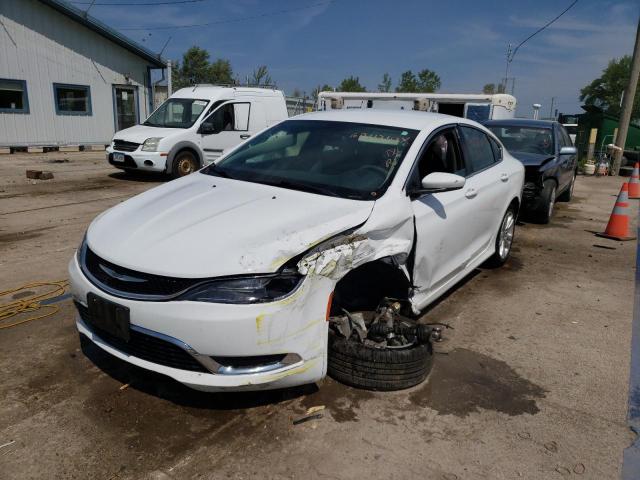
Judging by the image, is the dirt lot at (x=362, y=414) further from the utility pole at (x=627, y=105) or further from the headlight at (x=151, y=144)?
the utility pole at (x=627, y=105)

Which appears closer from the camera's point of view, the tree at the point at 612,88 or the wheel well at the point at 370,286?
the wheel well at the point at 370,286

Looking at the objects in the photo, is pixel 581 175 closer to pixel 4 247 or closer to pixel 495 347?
pixel 495 347

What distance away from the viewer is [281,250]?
2576mm

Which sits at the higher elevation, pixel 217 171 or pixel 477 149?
pixel 477 149

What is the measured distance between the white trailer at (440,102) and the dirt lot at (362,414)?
10162mm

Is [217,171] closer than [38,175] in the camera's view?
Yes

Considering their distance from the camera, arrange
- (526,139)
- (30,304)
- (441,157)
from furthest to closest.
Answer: (526,139) < (30,304) < (441,157)

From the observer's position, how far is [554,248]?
6.86m

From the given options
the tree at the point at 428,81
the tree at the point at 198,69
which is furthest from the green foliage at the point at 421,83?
the tree at the point at 198,69

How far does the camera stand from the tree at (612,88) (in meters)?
62.5

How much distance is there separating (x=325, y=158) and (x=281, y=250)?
1352 mm

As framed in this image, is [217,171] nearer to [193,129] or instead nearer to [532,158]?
[532,158]

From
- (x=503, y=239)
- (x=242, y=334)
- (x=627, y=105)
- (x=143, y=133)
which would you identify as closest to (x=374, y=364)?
(x=242, y=334)

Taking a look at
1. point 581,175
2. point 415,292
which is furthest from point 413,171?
point 581,175
